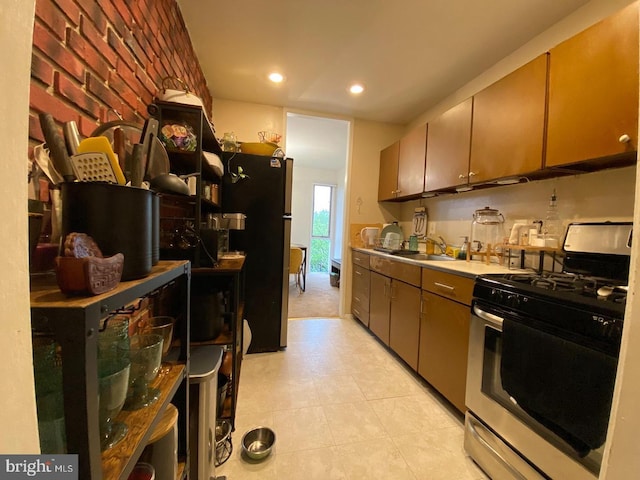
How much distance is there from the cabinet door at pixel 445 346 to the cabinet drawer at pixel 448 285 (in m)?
0.04

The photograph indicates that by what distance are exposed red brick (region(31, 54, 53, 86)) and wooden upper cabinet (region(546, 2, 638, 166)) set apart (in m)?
1.97

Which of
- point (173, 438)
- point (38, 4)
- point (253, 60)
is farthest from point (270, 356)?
point (253, 60)

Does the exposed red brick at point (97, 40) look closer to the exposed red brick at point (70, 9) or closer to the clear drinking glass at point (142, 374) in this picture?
the exposed red brick at point (70, 9)

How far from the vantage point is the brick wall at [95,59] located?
→ 0.64 metres

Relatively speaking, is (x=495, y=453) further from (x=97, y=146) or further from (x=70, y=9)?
(x=70, y=9)

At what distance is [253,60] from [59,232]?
2227 mm

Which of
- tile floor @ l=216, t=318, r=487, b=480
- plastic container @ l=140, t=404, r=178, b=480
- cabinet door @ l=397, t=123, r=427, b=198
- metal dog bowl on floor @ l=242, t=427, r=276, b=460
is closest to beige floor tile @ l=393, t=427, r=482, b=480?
tile floor @ l=216, t=318, r=487, b=480

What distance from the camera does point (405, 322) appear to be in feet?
7.11

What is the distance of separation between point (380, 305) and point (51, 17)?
2596mm

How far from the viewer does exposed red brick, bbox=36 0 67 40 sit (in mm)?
619

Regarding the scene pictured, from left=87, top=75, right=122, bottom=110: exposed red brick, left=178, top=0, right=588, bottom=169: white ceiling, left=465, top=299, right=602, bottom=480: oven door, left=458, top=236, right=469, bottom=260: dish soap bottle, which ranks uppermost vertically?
left=178, top=0, right=588, bottom=169: white ceiling

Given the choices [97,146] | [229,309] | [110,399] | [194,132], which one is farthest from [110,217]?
[229,309]

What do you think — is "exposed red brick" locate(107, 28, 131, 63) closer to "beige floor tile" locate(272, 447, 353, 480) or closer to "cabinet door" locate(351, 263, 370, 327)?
"beige floor tile" locate(272, 447, 353, 480)

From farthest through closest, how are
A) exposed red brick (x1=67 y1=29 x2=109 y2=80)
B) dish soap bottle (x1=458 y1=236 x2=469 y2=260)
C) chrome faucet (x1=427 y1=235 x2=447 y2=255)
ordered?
chrome faucet (x1=427 y1=235 x2=447 y2=255)
dish soap bottle (x1=458 y1=236 x2=469 y2=260)
exposed red brick (x1=67 y1=29 x2=109 y2=80)
